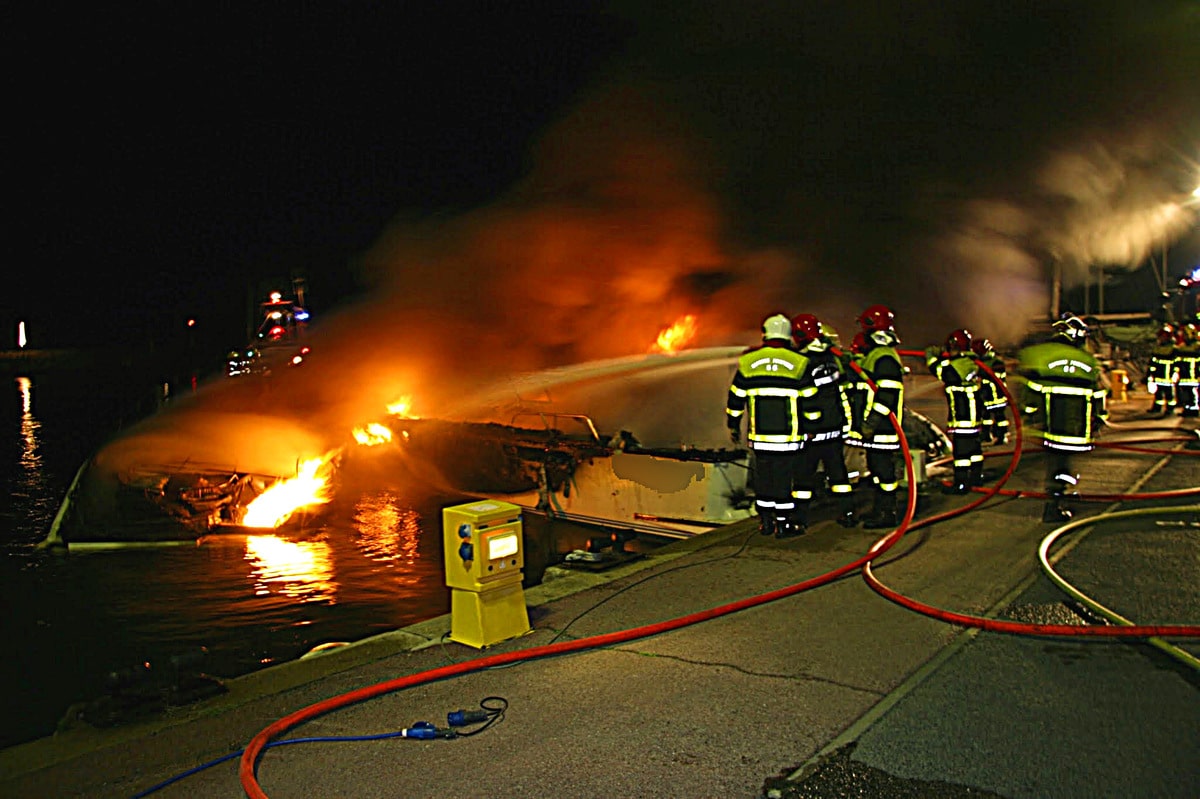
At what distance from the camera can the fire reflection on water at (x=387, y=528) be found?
388 inches

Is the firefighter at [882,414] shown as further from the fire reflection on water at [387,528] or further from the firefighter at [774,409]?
the fire reflection on water at [387,528]

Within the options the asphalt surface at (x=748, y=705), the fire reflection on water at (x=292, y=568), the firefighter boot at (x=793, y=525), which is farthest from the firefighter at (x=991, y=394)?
the fire reflection on water at (x=292, y=568)

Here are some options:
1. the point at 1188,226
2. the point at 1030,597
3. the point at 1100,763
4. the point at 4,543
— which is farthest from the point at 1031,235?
the point at 4,543

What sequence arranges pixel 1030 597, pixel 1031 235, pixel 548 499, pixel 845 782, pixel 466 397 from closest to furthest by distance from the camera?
pixel 845 782, pixel 1030 597, pixel 548 499, pixel 466 397, pixel 1031 235

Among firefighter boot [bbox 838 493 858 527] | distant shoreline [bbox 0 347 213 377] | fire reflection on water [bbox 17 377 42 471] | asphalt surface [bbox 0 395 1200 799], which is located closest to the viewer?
asphalt surface [bbox 0 395 1200 799]

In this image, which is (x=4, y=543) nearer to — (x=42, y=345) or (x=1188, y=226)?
(x=1188, y=226)

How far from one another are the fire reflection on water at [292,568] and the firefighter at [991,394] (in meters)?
6.70

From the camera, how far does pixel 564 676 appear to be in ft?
13.7

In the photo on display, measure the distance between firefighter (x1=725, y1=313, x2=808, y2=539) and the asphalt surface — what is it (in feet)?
3.75

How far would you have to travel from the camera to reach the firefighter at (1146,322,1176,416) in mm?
14539

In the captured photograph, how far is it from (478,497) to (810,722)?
8499 millimetres

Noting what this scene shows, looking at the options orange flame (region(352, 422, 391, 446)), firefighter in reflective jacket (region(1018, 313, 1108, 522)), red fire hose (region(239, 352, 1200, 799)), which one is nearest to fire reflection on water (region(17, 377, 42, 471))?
orange flame (region(352, 422, 391, 446))

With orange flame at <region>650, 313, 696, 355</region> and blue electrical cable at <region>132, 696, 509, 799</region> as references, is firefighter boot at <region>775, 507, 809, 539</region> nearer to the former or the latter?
blue electrical cable at <region>132, 696, 509, 799</region>

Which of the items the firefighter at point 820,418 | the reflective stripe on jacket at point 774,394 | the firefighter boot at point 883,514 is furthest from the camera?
the firefighter boot at point 883,514
